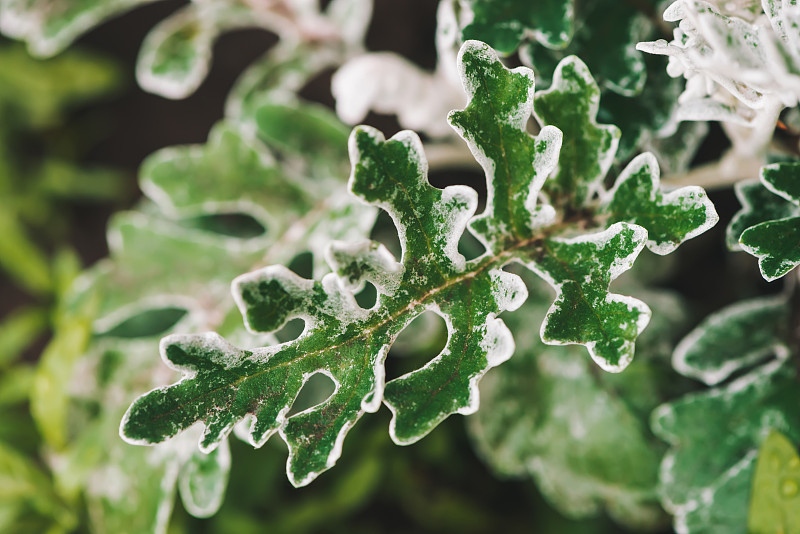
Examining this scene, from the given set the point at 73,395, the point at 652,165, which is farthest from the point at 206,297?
the point at 652,165

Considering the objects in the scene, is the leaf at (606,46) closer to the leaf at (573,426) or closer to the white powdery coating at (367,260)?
the white powdery coating at (367,260)

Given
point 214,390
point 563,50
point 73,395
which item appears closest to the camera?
point 214,390

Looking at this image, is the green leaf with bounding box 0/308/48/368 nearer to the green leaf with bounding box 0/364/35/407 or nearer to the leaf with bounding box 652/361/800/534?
the green leaf with bounding box 0/364/35/407

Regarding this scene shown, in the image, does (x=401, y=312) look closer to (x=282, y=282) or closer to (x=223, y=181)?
(x=282, y=282)

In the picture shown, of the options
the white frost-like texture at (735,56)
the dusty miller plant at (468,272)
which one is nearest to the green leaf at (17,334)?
the dusty miller plant at (468,272)

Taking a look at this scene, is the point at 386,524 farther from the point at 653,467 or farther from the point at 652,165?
the point at 652,165

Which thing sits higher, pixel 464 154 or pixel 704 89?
pixel 704 89

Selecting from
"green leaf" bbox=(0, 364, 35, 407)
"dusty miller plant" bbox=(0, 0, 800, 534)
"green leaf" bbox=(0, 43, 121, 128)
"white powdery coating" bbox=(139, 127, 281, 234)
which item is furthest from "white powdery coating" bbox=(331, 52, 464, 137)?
"green leaf" bbox=(0, 43, 121, 128)
